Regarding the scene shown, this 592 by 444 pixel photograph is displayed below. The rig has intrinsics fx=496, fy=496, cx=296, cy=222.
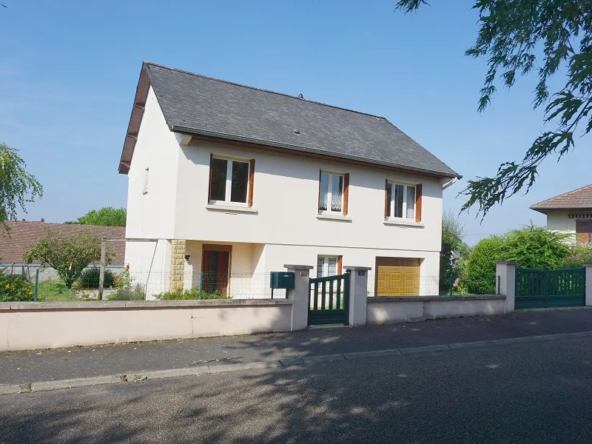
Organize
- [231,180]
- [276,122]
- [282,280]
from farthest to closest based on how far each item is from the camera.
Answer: [276,122] → [231,180] → [282,280]

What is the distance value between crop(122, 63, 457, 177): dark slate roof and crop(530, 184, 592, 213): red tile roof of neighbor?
12.5m

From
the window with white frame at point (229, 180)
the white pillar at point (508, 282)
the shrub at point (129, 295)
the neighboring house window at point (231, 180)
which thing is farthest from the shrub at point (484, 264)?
the shrub at point (129, 295)

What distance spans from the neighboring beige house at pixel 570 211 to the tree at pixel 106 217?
57483 mm

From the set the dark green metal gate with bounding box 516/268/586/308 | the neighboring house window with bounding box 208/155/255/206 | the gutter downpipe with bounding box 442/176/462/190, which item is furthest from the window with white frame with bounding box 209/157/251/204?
the dark green metal gate with bounding box 516/268/586/308

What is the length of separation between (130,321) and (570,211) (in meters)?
27.7

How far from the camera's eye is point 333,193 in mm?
17031

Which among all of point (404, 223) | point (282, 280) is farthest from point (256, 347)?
point (404, 223)

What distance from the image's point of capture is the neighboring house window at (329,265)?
16766mm

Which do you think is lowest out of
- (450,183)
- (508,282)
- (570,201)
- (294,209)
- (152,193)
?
(508,282)

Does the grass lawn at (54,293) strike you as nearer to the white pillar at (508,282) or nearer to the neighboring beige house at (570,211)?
the white pillar at (508,282)

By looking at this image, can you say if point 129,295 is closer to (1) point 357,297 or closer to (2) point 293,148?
(1) point 357,297

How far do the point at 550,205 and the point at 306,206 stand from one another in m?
19.7

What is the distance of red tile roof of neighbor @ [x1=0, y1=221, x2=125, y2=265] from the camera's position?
3291 cm

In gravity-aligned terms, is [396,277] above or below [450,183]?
below
